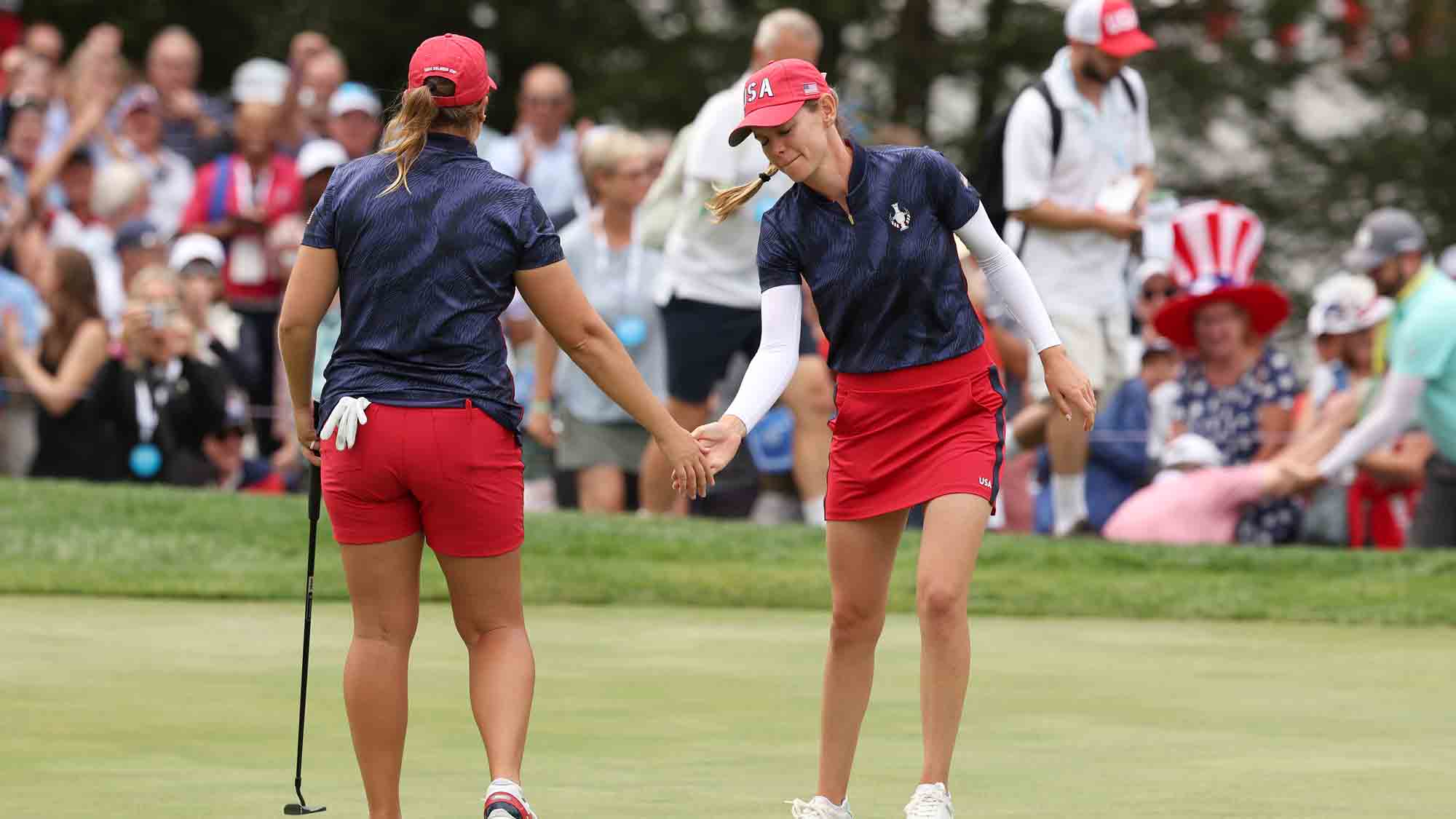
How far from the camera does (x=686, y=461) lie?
19.3ft

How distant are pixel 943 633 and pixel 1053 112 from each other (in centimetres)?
564

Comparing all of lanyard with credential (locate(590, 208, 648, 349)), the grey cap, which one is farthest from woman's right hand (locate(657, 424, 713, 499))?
the grey cap

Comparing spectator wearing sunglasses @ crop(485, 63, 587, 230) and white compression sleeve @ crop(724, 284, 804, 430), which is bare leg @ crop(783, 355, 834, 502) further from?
white compression sleeve @ crop(724, 284, 804, 430)

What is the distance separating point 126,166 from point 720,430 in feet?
33.1

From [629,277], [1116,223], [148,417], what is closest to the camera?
[1116,223]

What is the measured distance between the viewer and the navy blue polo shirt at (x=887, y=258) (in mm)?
5992

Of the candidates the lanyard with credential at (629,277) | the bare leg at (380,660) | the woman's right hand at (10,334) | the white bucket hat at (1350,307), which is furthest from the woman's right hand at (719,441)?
the woman's right hand at (10,334)

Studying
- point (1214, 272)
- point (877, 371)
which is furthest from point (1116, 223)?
point (877, 371)

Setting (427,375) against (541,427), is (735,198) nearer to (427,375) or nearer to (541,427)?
(427,375)

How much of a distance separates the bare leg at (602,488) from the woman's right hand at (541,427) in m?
0.25

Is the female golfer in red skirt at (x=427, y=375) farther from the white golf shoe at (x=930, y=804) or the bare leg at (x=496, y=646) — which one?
the white golf shoe at (x=930, y=804)

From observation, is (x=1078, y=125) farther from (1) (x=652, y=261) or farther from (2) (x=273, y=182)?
(2) (x=273, y=182)

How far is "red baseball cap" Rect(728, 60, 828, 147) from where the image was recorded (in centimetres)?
592

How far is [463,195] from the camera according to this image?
17.9 ft
